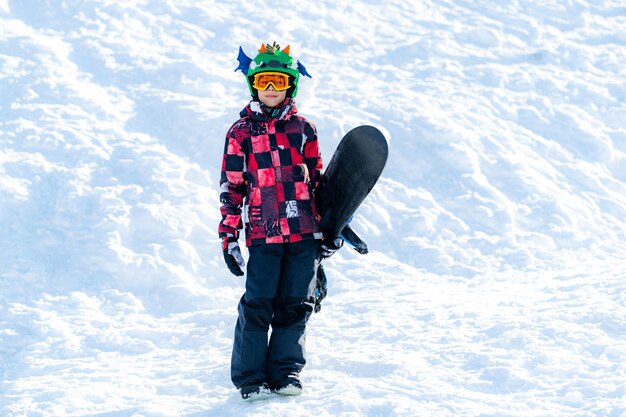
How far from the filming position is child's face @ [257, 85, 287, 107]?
404 centimetres

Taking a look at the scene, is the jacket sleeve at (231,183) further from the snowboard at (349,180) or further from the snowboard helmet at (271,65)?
the snowboard at (349,180)

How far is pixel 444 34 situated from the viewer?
34.2 ft

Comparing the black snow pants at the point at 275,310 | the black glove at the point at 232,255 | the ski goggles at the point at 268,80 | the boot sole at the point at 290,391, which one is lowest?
the boot sole at the point at 290,391

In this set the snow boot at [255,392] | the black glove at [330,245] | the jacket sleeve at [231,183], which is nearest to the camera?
the snow boot at [255,392]

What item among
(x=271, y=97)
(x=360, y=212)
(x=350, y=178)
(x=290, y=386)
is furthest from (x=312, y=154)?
(x=360, y=212)

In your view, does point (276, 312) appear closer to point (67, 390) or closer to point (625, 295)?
point (67, 390)

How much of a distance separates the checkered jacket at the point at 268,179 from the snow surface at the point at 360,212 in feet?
2.93

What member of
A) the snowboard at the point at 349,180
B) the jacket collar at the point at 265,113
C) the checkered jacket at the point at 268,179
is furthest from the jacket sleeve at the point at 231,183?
the snowboard at the point at 349,180

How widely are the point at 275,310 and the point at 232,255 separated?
15.6 inches

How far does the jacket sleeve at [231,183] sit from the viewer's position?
3.99 metres

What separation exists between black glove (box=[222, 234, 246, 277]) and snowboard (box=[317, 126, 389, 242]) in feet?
1.66

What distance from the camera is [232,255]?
393 cm

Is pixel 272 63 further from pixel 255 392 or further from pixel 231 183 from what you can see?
pixel 255 392

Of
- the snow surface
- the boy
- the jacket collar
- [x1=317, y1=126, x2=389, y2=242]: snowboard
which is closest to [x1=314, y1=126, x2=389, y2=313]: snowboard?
[x1=317, y1=126, x2=389, y2=242]: snowboard
